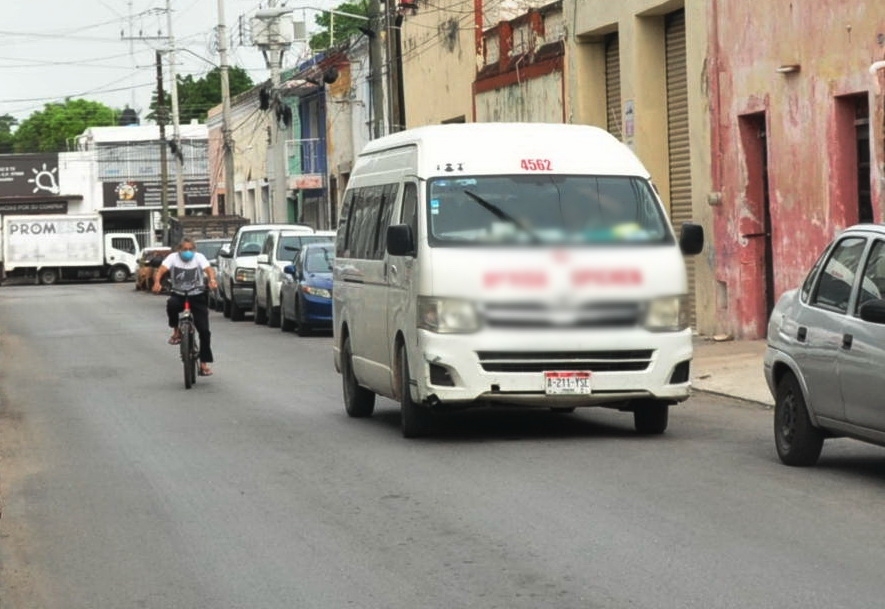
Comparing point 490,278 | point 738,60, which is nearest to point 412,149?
point 490,278

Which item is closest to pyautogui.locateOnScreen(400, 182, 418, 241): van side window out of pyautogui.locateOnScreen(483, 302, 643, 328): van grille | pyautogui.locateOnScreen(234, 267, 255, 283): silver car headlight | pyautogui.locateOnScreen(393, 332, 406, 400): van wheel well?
pyautogui.locateOnScreen(393, 332, 406, 400): van wheel well

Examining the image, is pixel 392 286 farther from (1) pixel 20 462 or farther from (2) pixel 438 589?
(2) pixel 438 589

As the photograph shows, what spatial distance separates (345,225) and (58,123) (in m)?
145

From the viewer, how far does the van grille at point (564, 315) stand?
208 cm

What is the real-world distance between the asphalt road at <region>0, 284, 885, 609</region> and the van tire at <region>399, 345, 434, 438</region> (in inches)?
7.2

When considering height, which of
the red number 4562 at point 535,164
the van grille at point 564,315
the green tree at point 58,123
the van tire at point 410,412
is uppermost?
the green tree at point 58,123

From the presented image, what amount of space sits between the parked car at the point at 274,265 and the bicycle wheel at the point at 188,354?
12.8 meters

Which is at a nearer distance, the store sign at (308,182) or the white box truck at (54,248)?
the store sign at (308,182)

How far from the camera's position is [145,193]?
105 metres

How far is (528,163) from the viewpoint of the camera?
9.12 m

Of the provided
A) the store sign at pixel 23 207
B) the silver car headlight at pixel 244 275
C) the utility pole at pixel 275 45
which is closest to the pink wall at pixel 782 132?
the silver car headlight at pixel 244 275

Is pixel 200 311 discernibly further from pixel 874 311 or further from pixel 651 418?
pixel 874 311

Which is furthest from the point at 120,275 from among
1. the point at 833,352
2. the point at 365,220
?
the point at 833,352

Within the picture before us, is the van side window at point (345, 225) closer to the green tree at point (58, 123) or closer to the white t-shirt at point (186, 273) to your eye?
the white t-shirt at point (186, 273)
